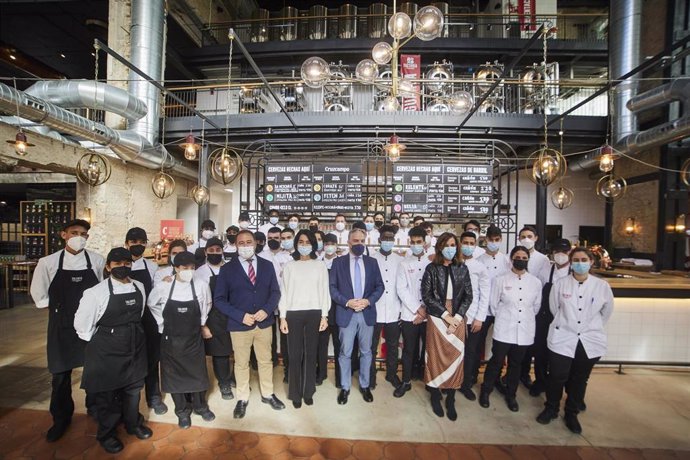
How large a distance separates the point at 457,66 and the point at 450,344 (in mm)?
10712

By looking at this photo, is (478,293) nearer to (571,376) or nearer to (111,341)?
(571,376)

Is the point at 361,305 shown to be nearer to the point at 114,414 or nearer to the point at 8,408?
the point at 114,414

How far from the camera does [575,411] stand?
2.65m

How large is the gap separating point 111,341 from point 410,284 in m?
2.76

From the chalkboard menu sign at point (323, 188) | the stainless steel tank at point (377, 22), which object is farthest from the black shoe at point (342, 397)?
the stainless steel tank at point (377, 22)

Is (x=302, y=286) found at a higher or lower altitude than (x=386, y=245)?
lower

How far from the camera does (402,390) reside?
121 inches

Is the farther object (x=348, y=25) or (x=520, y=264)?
(x=348, y=25)

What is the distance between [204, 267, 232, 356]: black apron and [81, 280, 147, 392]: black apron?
2.15ft

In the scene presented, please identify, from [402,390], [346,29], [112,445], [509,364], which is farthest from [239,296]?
[346,29]

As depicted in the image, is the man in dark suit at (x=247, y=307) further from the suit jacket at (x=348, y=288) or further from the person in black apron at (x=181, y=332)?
the suit jacket at (x=348, y=288)

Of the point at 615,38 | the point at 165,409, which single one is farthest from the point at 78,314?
the point at 615,38

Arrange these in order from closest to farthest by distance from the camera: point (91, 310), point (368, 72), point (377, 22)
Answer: point (91, 310) → point (368, 72) → point (377, 22)

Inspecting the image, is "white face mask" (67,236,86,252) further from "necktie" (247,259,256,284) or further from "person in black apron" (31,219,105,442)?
"necktie" (247,259,256,284)
